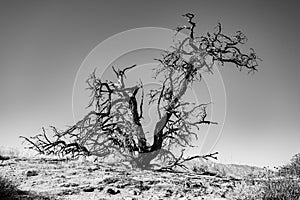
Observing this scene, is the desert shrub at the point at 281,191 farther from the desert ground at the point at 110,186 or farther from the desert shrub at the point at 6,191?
the desert shrub at the point at 6,191

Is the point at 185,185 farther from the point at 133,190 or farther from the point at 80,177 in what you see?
the point at 80,177

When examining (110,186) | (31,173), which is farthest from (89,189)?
(31,173)

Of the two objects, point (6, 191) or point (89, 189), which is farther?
point (89, 189)

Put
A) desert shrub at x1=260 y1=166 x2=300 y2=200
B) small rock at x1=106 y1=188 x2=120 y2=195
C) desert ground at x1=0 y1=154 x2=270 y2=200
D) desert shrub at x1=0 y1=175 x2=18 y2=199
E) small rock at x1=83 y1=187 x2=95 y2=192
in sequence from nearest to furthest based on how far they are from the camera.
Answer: desert shrub at x1=0 y1=175 x2=18 y2=199 → desert shrub at x1=260 y1=166 x2=300 y2=200 → desert ground at x1=0 y1=154 x2=270 y2=200 → small rock at x1=106 y1=188 x2=120 y2=195 → small rock at x1=83 y1=187 x2=95 y2=192

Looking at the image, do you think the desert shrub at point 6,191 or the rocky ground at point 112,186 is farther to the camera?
the rocky ground at point 112,186

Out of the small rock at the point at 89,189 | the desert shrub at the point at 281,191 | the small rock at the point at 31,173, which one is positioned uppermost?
the desert shrub at the point at 281,191

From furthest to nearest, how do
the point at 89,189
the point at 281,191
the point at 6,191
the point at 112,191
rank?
the point at 89,189 → the point at 112,191 → the point at 281,191 → the point at 6,191

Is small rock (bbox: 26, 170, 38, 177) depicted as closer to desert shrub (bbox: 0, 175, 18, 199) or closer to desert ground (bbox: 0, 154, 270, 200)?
desert ground (bbox: 0, 154, 270, 200)

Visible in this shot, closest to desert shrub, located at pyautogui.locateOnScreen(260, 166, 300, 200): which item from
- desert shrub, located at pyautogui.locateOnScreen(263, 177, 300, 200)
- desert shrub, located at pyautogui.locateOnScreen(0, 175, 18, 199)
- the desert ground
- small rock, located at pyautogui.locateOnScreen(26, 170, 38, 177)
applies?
desert shrub, located at pyautogui.locateOnScreen(263, 177, 300, 200)

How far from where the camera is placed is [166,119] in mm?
11500

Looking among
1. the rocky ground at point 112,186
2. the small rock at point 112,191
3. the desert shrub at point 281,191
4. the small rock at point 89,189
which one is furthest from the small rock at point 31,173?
the desert shrub at point 281,191

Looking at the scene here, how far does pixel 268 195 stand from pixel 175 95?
6.24 meters

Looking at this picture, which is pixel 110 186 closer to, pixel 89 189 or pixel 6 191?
pixel 89 189

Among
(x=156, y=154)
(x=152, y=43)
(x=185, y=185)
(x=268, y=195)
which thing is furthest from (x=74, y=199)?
(x=152, y=43)
